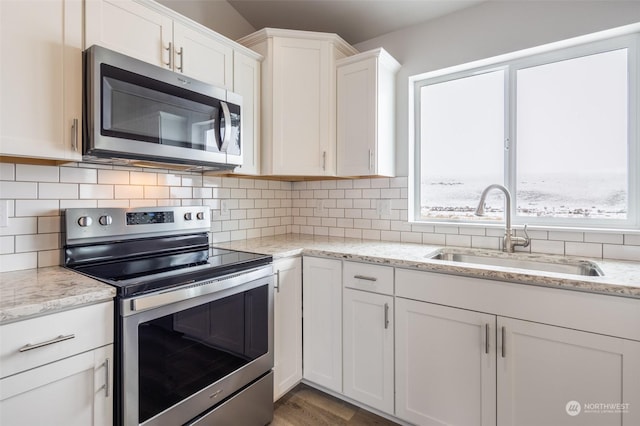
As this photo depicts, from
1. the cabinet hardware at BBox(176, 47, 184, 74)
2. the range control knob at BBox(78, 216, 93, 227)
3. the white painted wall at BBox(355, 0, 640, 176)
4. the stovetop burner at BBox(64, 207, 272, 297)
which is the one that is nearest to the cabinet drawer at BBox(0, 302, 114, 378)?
the stovetop burner at BBox(64, 207, 272, 297)

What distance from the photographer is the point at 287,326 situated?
1.89m

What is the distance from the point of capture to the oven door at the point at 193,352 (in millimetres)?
1151

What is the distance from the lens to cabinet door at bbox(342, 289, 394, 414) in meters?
1.69

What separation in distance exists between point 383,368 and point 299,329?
542 mm

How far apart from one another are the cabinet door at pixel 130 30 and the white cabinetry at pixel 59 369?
110 cm

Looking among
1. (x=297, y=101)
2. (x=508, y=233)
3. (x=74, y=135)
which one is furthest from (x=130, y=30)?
(x=508, y=233)

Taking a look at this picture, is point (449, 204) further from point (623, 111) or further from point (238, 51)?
point (238, 51)

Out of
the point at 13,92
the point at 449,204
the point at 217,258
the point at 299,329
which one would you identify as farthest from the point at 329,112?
the point at 13,92

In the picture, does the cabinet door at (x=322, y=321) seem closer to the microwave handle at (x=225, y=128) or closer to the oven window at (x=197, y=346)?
the oven window at (x=197, y=346)

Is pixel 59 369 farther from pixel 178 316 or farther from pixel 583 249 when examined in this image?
pixel 583 249

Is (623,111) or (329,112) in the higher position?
(329,112)

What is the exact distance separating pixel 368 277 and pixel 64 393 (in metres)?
1.30

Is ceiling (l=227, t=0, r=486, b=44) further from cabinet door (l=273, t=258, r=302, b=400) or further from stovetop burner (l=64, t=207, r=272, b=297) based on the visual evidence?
cabinet door (l=273, t=258, r=302, b=400)

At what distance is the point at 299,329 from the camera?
1.97m
